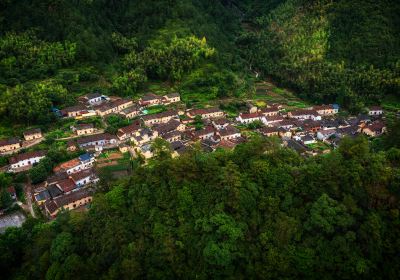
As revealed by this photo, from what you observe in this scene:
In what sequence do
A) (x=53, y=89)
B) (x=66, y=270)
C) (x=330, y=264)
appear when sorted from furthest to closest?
(x=53, y=89), (x=66, y=270), (x=330, y=264)

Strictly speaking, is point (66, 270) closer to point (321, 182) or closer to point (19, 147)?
point (321, 182)

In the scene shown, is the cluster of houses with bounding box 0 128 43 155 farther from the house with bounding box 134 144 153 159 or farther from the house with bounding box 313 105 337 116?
the house with bounding box 313 105 337 116

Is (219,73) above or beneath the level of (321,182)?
beneath

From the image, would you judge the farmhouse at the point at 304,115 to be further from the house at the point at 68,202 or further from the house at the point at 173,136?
the house at the point at 68,202

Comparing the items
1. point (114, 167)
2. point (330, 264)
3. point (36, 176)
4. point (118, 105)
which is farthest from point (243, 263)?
point (118, 105)

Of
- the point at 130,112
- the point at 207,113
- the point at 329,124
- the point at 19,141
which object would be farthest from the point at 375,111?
the point at 19,141

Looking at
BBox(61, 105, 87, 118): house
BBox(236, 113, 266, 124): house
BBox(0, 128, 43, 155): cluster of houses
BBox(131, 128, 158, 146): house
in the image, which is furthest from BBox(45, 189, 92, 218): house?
BBox(236, 113, 266, 124): house
